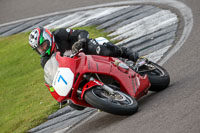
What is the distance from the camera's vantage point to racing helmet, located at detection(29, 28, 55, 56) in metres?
6.18

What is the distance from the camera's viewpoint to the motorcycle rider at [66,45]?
6191 millimetres

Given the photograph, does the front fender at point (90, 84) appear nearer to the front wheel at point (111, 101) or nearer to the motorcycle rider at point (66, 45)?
the front wheel at point (111, 101)

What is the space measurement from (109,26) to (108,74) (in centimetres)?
537

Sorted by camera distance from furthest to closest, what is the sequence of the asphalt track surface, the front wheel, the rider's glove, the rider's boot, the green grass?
the green grass
the rider's boot
the rider's glove
the front wheel
the asphalt track surface

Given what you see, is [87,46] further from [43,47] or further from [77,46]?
[43,47]

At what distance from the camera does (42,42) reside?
620 cm

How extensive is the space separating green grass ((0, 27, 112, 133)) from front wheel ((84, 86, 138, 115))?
231 centimetres

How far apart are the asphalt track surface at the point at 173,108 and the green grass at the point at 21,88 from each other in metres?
1.56

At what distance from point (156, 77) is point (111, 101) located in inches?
53.4

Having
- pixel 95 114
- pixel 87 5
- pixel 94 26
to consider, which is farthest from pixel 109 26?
pixel 95 114

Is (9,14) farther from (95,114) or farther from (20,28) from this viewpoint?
(95,114)

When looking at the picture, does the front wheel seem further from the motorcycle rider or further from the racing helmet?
the racing helmet

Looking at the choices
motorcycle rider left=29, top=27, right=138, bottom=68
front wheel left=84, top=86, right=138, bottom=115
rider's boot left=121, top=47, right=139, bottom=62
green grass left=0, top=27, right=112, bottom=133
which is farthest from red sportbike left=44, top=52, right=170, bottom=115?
green grass left=0, top=27, right=112, bottom=133

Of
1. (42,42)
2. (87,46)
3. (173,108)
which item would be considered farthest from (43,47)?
(173,108)
